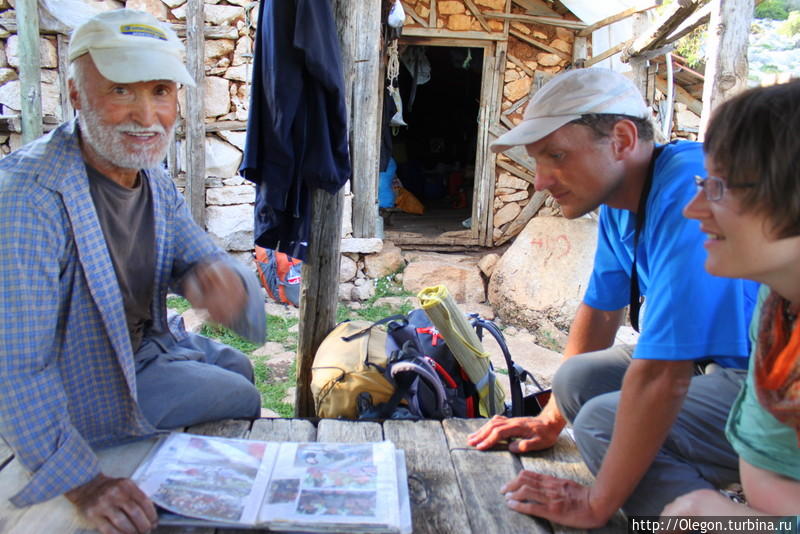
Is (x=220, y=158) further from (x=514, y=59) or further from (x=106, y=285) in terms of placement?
(x=106, y=285)

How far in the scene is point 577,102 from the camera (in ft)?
5.90

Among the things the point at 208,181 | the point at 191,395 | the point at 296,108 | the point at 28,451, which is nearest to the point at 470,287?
the point at 208,181

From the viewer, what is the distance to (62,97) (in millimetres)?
6223

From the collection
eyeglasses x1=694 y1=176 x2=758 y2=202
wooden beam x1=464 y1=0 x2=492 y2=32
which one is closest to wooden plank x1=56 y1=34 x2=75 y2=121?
wooden beam x1=464 y1=0 x2=492 y2=32

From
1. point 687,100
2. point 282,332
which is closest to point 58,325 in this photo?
point 282,332

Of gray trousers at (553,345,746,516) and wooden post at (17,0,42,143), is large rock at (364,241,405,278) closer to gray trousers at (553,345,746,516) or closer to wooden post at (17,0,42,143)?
wooden post at (17,0,42,143)

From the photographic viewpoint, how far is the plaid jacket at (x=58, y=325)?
163 cm

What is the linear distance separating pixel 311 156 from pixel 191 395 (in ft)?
3.91

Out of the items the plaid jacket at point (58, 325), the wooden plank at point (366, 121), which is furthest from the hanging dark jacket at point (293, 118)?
the wooden plank at point (366, 121)

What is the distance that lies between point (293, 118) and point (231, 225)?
13.7 feet

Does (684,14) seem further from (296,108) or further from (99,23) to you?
(99,23)

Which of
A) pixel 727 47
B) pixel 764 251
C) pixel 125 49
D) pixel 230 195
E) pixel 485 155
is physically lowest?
pixel 230 195

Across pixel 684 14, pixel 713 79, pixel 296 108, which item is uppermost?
pixel 684 14

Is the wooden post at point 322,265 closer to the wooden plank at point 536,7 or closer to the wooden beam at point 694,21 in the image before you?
the wooden beam at point 694,21
